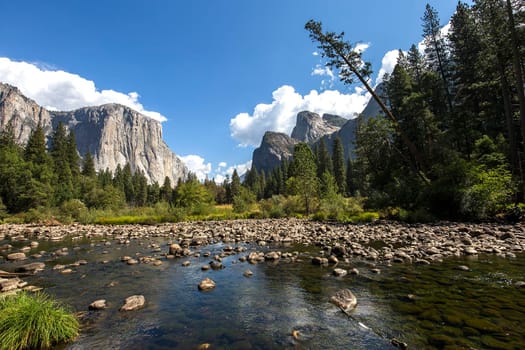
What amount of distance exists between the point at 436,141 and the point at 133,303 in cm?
2322

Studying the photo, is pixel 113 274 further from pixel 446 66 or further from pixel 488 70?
pixel 446 66

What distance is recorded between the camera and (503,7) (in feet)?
55.8

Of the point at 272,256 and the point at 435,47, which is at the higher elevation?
the point at 435,47

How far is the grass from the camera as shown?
3416mm

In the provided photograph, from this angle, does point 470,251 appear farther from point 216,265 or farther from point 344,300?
point 216,265

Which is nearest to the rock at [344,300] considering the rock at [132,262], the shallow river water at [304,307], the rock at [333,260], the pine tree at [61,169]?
the shallow river water at [304,307]

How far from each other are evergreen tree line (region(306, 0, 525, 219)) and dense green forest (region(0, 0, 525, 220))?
71 millimetres

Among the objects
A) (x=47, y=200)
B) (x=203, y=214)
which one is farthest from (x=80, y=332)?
(x=47, y=200)

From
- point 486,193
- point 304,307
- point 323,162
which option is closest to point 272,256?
point 304,307

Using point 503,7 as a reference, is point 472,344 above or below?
below

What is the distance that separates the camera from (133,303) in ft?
17.3

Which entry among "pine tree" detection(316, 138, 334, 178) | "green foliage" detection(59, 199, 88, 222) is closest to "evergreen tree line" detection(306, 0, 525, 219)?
"green foliage" detection(59, 199, 88, 222)

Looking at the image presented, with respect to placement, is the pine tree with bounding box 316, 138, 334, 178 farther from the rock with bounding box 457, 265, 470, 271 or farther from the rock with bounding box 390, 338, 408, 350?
the rock with bounding box 390, 338, 408, 350

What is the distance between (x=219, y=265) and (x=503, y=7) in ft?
81.1
